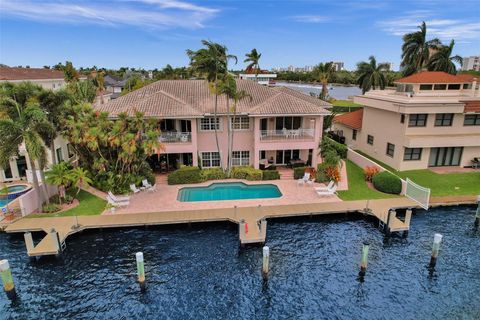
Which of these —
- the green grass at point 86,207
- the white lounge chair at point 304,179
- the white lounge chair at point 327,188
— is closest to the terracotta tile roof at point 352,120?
the white lounge chair at point 304,179

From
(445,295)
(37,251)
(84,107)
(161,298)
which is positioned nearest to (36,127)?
(84,107)

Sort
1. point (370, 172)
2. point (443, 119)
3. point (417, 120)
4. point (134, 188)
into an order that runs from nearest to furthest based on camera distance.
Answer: point (134, 188) → point (370, 172) → point (417, 120) → point (443, 119)

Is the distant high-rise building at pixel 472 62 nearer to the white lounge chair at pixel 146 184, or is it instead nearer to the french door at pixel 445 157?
the french door at pixel 445 157

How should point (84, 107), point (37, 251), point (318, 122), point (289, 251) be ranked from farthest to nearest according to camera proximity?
1. point (318, 122)
2. point (84, 107)
3. point (289, 251)
4. point (37, 251)

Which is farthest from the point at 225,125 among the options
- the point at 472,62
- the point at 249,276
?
the point at 472,62

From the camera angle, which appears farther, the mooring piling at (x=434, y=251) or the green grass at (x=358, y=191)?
the green grass at (x=358, y=191)

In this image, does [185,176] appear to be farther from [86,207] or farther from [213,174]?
[86,207]

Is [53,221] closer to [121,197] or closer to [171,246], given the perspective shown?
[121,197]
